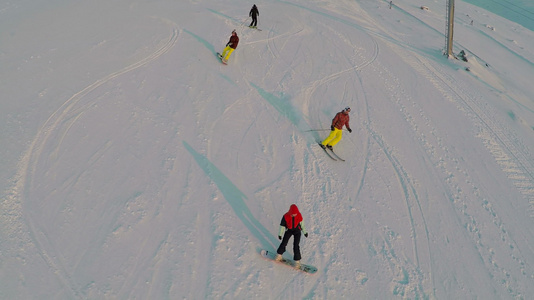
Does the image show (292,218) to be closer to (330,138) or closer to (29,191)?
(330,138)

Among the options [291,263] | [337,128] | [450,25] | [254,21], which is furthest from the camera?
[254,21]

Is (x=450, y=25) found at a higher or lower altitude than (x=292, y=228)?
higher

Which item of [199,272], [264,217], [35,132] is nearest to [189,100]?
[35,132]

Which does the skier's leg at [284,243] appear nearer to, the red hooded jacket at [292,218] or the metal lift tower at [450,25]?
the red hooded jacket at [292,218]

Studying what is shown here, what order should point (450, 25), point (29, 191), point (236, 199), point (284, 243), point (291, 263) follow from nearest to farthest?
point (284, 243), point (291, 263), point (29, 191), point (236, 199), point (450, 25)

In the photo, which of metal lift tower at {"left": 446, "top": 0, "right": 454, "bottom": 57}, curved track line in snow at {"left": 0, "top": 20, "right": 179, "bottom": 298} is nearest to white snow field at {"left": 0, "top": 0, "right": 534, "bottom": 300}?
curved track line in snow at {"left": 0, "top": 20, "right": 179, "bottom": 298}

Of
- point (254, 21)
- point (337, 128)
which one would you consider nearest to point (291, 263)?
point (337, 128)

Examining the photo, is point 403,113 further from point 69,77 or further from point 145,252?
point 69,77
